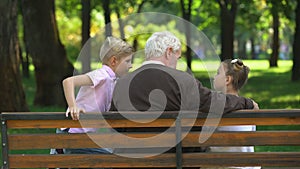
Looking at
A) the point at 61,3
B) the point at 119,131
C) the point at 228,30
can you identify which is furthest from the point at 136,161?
the point at 61,3

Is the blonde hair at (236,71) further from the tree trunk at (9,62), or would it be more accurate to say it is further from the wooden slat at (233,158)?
the tree trunk at (9,62)

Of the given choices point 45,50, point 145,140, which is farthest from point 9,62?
point 145,140

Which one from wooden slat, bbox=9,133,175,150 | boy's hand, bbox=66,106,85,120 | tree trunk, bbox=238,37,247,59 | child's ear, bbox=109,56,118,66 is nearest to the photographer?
boy's hand, bbox=66,106,85,120

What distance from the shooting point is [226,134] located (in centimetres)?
509

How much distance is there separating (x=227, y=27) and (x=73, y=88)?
2634cm

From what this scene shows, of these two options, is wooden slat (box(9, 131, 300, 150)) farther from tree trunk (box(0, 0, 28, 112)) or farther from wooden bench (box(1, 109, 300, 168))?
tree trunk (box(0, 0, 28, 112))

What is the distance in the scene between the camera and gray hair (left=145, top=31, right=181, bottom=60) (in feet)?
17.1

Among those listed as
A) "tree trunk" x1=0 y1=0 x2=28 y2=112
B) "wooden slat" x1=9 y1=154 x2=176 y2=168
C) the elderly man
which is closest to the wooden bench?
"wooden slat" x1=9 y1=154 x2=176 y2=168

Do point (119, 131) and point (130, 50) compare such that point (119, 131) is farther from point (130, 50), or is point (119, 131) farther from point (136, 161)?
point (130, 50)

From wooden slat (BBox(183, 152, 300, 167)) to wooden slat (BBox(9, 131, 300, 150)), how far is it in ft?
0.32

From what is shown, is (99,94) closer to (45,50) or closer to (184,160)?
(184,160)

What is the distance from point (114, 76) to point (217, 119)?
3.20ft

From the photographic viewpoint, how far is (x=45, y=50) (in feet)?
60.6

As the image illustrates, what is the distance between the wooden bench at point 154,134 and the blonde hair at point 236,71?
0.70 metres
